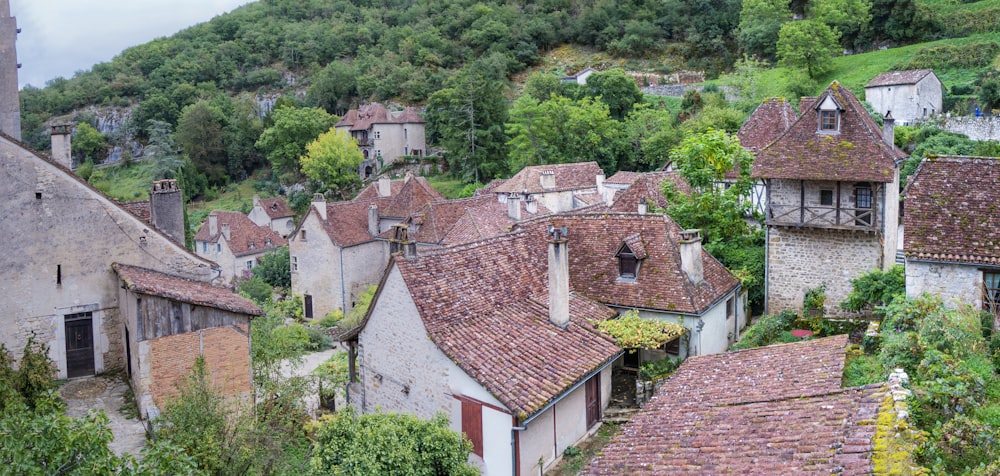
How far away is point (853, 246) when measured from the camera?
25.1 m

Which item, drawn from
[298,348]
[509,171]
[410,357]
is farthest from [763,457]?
[509,171]

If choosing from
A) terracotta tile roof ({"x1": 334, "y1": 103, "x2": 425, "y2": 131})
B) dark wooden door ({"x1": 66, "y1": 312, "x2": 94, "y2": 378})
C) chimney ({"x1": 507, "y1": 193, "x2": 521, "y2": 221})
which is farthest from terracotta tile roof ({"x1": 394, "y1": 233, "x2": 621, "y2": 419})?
terracotta tile roof ({"x1": 334, "y1": 103, "x2": 425, "y2": 131})

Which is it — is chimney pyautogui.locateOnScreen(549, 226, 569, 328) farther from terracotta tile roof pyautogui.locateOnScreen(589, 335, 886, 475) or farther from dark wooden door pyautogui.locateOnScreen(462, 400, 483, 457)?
terracotta tile roof pyautogui.locateOnScreen(589, 335, 886, 475)

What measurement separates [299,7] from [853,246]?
6439 inches

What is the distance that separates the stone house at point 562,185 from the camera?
48.8 meters

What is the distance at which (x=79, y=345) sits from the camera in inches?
724

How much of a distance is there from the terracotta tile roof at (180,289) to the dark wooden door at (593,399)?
8.10 metres

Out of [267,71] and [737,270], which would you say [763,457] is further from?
[267,71]

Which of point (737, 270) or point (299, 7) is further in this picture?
point (299, 7)

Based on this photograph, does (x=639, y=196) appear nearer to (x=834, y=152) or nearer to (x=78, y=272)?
(x=834, y=152)

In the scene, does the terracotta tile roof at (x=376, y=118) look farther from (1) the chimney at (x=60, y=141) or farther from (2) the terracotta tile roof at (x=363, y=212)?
(1) the chimney at (x=60, y=141)

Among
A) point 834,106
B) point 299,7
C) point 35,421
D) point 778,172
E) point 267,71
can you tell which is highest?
point 299,7

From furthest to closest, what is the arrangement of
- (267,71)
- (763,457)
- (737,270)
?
(267,71) → (737,270) → (763,457)

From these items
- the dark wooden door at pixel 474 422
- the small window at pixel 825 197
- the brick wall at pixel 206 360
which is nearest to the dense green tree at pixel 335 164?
the small window at pixel 825 197
